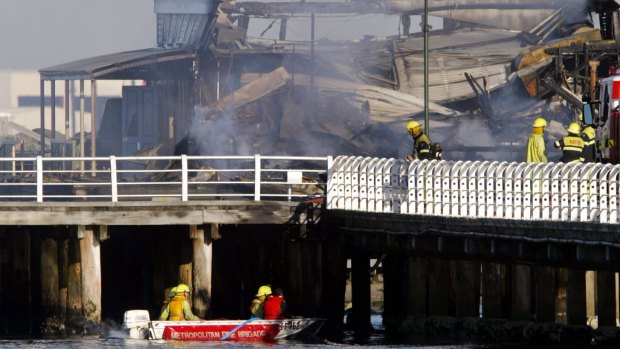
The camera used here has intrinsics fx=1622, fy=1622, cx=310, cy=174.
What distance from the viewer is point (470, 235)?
2923 cm

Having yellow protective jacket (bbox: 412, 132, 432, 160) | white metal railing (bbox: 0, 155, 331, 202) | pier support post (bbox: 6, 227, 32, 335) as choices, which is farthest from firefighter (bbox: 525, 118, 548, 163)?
pier support post (bbox: 6, 227, 32, 335)

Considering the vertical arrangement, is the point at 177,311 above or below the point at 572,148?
below

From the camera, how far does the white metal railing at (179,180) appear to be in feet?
110

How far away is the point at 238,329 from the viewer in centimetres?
3173

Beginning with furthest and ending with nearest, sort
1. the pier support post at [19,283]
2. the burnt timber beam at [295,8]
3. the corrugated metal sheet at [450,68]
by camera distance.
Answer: the burnt timber beam at [295,8] → the corrugated metal sheet at [450,68] → the pier support post at [19,283]

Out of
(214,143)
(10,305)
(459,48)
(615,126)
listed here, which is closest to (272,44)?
(459,48)

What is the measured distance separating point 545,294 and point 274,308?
17.5 ft

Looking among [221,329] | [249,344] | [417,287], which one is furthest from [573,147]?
[221,329]

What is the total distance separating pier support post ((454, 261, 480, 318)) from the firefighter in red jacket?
12.2ft

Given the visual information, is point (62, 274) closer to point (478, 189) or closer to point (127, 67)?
point (478, 189)

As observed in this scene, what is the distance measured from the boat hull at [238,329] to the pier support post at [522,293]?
386 cm

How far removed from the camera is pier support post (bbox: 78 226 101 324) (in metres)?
33.2

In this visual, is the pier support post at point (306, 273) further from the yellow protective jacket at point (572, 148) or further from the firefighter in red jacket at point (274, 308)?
the yellow protective jacket at point (572, 148)

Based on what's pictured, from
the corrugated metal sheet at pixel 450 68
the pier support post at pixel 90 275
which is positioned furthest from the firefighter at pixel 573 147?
the corrugated metal sheet at pixel 450 68
